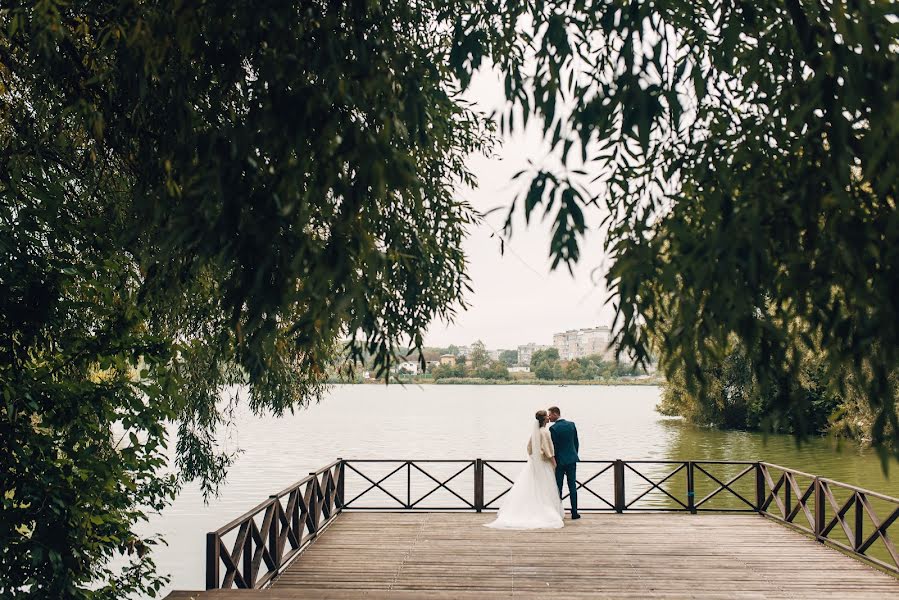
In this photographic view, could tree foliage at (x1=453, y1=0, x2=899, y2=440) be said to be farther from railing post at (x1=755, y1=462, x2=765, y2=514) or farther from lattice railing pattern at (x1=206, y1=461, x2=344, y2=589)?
railing post at (x1=755, y1=462, x2=765, y2=514)

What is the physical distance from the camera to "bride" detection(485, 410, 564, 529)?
41.0ft

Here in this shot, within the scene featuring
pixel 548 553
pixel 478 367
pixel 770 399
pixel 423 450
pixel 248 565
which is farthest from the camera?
pixel 478 367

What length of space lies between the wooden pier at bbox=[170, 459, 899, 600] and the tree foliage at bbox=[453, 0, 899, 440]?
527cm

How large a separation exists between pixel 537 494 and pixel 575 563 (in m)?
2.44

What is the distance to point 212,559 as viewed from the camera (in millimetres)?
7516

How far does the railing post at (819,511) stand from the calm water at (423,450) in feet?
8.26

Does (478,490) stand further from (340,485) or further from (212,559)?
(212,559)

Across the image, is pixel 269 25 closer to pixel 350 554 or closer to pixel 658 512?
pixel 350 554

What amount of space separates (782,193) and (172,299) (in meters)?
4.11

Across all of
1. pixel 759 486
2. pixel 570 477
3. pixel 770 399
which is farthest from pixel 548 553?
pixel 770 399

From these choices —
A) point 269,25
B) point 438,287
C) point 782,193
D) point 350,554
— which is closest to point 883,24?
point 782,193

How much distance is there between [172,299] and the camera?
582 cm

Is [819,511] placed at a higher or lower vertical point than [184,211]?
lower

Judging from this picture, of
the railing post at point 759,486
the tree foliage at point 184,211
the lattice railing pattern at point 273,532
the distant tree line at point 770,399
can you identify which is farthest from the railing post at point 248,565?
the railing post at point 759,486
